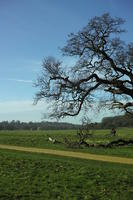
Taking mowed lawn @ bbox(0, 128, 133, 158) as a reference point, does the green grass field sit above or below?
below

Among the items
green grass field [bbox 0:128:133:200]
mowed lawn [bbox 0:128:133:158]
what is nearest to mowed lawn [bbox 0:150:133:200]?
green grass field [bbox 0:128:133:200]

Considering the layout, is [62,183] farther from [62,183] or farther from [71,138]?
[71,138]

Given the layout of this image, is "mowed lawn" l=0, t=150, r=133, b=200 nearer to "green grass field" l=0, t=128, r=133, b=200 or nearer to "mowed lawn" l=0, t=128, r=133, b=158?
"green grass field" l=0, t=128, r=133, b=200

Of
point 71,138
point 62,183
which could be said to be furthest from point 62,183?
point 71,138

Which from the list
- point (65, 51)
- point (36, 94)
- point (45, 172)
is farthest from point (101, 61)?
point (45, 172)

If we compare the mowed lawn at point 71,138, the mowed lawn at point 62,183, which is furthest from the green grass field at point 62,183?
the mowed lawn at point 71,138

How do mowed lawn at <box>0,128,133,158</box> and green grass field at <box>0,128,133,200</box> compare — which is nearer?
green grass field at <box>0,128,133,200</box>

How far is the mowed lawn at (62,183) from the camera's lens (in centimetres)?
915

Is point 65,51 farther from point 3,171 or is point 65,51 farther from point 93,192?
point 93,192

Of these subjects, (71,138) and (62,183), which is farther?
(71,138)

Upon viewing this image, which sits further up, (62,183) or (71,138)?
(71,138)

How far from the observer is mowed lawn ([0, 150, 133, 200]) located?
915cm

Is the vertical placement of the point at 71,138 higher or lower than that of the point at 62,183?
higher

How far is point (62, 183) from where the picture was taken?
1098 centimetres
